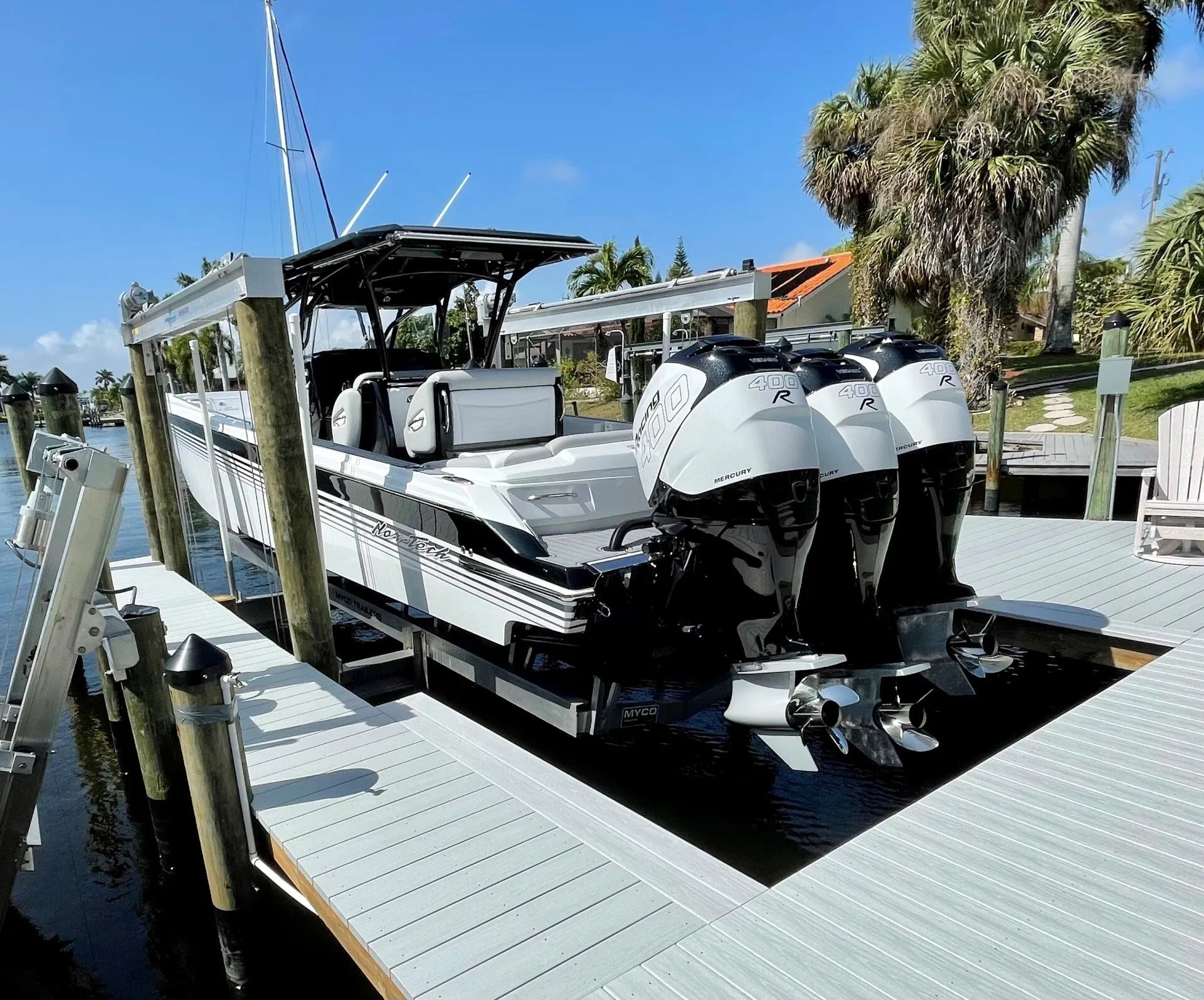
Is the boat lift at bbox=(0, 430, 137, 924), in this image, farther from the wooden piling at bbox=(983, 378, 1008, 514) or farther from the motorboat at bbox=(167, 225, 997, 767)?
the wooden piling at bbox=(983, 378, 1008, 514)

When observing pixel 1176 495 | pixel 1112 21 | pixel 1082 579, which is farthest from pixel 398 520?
pixel 1112 21

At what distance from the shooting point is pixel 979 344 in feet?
42.2

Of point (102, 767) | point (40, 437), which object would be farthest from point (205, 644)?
point (102, 767)

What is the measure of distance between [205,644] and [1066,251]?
20357 mm

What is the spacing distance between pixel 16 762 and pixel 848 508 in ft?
10.9

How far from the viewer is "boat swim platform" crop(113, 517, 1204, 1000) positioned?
204cm

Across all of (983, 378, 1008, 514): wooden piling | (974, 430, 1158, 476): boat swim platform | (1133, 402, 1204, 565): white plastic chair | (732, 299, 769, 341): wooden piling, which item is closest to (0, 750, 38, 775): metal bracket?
(732, 299, 769, 341): wooden piling

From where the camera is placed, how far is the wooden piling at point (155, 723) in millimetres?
3346

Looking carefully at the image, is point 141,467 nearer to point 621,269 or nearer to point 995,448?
point 995,448

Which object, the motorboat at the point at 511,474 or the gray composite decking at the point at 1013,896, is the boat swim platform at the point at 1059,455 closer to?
the motorboat at the point at 511,474

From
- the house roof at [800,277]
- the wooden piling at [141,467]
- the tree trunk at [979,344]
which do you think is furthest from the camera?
the house roof at [800,277]

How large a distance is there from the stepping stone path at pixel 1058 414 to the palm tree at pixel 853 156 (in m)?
3.49

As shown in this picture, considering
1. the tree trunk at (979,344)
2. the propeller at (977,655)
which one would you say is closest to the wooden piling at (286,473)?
the propeller at (977,655)

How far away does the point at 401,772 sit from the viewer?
3182 mm
